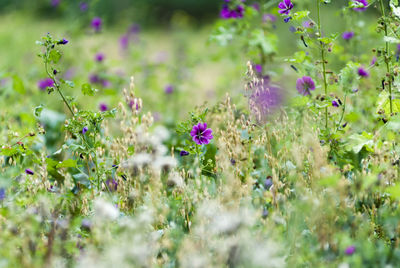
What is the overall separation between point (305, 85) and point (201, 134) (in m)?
0.70

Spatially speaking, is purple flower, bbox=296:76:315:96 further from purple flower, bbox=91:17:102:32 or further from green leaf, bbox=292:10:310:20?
purple flower, bbox=91:17:102:32

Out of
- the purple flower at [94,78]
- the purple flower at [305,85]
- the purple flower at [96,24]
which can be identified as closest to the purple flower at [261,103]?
the purple flower at [305,85]

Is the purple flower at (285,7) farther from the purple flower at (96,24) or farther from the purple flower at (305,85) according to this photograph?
the purple flower at (96,24)

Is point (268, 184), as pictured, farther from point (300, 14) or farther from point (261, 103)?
point (300, 14)

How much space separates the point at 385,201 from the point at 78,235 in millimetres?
1205

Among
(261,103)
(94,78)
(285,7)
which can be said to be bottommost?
(261,103)

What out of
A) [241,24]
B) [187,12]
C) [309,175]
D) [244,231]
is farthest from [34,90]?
[187,12]

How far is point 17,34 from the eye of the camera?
714 cm

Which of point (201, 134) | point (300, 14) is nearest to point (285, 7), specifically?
point (300, 14)

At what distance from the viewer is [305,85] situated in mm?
2496

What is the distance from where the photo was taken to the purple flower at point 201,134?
2070 millimetres

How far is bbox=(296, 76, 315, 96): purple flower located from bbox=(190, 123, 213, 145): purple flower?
66 centimetres

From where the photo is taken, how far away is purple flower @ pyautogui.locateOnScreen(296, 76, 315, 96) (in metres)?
2.48

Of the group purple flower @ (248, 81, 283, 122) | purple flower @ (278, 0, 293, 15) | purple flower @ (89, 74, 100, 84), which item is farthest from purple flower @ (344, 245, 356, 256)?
purple flower @ (89, 74, 100, 84)
